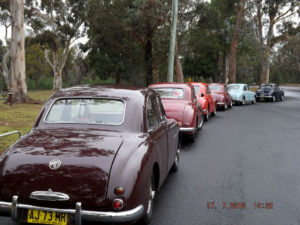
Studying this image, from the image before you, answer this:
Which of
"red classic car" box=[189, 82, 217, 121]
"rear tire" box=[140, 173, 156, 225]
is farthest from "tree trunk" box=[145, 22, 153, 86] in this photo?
"rear tire" box=[140, 173, 156, 225]

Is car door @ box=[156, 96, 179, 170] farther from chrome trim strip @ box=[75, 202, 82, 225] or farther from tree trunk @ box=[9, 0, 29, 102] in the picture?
tree trunk @ box=[9, 0, 29, 102]

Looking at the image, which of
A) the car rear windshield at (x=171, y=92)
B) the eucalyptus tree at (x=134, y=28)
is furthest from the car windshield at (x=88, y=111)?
the eucalyptus tree at (x=134, y=28)

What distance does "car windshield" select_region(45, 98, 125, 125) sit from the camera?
427 centimetres

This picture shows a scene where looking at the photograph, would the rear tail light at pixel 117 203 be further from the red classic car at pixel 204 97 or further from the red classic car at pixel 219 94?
the red classic car at pixel 219 94

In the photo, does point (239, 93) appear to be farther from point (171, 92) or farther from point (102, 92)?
point (102, 92)

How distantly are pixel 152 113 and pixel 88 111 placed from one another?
93cm

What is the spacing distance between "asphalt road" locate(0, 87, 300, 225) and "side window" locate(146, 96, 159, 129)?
1091 mm

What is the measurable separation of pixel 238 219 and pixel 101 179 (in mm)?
1906

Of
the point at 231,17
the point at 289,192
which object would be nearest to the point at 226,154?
the point at 289,192

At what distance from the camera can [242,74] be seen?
3563 inches

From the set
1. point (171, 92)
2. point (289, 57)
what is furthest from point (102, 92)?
point (289, 57)

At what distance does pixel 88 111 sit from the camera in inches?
171

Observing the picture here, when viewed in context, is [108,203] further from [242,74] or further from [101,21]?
[242,74]

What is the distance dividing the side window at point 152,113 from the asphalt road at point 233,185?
1.09 m
